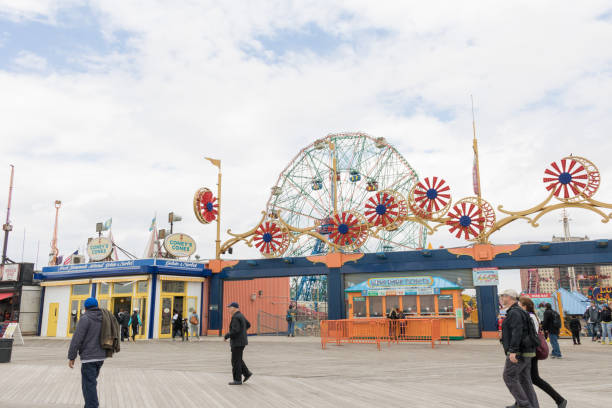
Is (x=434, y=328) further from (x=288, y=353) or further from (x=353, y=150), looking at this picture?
(x=353, y=150)

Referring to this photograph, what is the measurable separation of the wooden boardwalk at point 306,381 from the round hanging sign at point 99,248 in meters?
13.9

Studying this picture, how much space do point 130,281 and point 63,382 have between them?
16.8 meters

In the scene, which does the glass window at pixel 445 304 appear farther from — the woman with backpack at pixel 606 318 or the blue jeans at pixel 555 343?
the blue jeans at pixel 555 343

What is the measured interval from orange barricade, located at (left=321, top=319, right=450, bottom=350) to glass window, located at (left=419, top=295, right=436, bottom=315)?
235 centimetres

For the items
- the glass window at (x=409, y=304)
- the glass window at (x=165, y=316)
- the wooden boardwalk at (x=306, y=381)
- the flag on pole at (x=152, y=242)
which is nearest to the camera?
the wooden boardwalk at (x=306, y=381)

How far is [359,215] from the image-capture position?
86.4 feet

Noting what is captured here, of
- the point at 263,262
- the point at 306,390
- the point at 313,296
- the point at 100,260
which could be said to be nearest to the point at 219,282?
the point at 263,262

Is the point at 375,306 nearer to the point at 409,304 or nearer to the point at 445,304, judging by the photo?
the point at 409,304

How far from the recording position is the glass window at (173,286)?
26.3 metres

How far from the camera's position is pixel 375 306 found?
23500 millimetres

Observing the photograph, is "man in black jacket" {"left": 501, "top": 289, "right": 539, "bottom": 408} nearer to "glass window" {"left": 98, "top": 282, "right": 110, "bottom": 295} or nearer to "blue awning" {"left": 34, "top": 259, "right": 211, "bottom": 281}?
"blue awning" {"left": 34, "top": 259, "right": 211, "bottom": 281}

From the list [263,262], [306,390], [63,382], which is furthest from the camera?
[263,262]

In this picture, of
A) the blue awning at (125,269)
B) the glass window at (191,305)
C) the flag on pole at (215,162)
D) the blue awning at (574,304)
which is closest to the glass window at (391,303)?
the glass window at (191,305)

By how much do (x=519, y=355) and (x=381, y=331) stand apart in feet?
44.1
